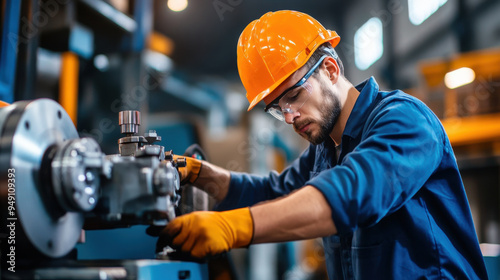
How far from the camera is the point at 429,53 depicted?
431cm

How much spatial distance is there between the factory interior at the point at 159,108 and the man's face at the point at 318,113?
1.24ft

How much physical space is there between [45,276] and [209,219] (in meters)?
0.31

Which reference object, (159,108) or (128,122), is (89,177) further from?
(159,108)

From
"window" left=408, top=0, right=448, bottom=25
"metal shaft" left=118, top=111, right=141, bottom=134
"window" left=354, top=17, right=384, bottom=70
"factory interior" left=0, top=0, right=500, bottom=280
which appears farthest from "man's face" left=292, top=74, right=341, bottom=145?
"window" left=354, top=17, right=384, bottom=70

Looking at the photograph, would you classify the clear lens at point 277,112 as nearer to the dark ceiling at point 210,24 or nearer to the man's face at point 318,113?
the man's face at point 318,113

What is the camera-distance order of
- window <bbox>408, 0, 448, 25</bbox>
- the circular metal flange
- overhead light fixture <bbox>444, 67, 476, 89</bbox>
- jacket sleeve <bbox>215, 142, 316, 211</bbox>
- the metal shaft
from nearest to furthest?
the circular metal flange → the metal shaft → jacket sleeve <bbox>215, 142, 316, 211</bbox> → overhead light fixture <bbox>444, 67, 476, 89</bbox> → window <bbox>408, 0, 448, 25</bbox>

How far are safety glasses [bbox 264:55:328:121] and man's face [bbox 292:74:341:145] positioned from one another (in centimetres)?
2

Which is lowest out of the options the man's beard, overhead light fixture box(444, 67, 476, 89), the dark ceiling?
the man's beard

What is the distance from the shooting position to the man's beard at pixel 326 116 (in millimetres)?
1293

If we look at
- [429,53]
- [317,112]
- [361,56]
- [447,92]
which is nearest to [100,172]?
[317,112]

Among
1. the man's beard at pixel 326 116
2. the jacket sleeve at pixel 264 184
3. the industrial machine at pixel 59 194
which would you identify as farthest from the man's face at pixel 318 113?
the industrial machine at pixel 59 194

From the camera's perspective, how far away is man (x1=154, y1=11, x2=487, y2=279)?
839 millimetres

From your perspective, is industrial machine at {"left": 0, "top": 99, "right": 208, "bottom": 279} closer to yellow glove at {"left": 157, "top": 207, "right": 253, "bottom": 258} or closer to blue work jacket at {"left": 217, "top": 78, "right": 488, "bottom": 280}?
yellow glove at {"left": 157, "top": 207, "right": 253, "bottom": 258}

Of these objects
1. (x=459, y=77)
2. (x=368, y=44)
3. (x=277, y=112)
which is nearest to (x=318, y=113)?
(x=277, y=112)
